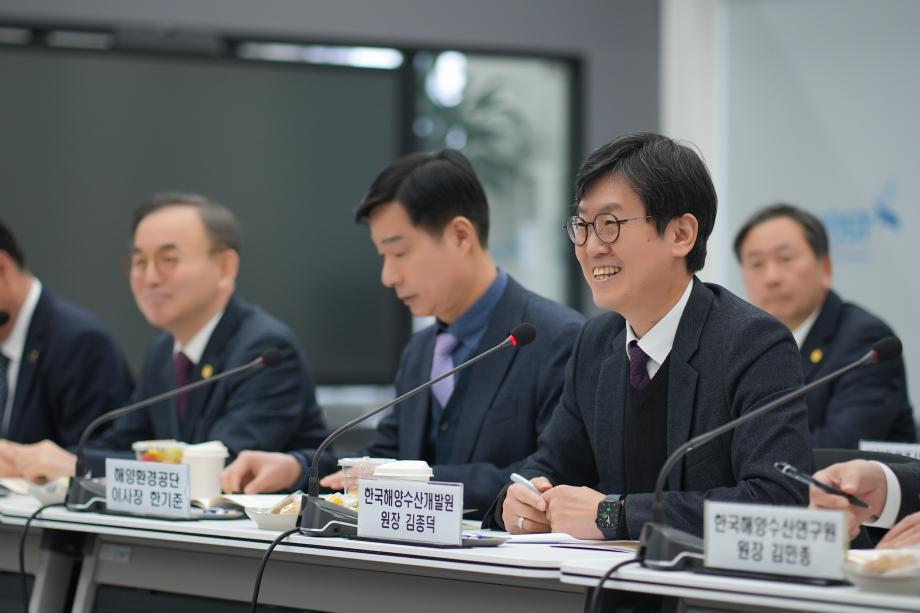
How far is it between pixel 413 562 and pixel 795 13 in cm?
359

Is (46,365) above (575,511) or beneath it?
above

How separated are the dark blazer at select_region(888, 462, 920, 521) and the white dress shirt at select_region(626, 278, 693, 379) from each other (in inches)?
15.8

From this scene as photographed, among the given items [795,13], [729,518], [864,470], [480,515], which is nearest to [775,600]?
[729,518]

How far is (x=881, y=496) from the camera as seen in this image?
1848 millimetres

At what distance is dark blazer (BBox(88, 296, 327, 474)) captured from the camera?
296 centimetres

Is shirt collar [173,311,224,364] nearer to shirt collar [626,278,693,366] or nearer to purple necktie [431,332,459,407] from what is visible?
purple necktie [431,332,459,407]

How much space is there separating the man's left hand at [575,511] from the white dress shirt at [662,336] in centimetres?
27

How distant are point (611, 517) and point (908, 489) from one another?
0.46m

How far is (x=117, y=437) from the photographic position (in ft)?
10.7

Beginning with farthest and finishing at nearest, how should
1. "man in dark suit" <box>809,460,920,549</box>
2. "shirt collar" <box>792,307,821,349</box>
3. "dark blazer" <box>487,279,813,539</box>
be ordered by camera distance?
"shirt collar" <box>792,307,821,349</box>
"dark blazer" <box>487,279,813,539</box>
"man in dark suit" <box>809,460,920,549</box>

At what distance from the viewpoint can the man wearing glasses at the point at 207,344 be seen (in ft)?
9.86

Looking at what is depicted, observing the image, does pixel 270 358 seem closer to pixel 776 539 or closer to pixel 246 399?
pixel 246 399

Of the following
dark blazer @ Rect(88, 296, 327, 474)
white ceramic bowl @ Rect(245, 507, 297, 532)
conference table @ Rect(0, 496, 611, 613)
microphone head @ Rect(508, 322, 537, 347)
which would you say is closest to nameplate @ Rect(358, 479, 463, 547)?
conference table @ Rect(0, 496, 611, 613)

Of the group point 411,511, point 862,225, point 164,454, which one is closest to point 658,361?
point 411,511
